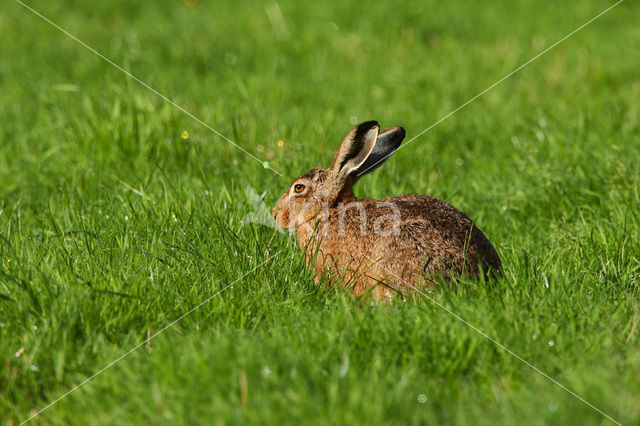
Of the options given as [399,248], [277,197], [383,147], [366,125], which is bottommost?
[277,197]

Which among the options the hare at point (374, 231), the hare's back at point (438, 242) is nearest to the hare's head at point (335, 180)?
the hare at point (374, 231)

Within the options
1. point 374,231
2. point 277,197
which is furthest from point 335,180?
point 374,231

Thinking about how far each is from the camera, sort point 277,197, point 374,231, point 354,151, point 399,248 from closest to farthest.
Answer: point 399,248
point 374,231
point 354,151
point 277,197

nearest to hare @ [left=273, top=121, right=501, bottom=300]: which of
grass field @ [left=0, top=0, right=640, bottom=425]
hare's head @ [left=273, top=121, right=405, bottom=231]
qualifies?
hare's head @ [left=273, top=121, right=405, bottom=231]

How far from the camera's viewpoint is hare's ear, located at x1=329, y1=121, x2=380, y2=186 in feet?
13.6

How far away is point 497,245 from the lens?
14.1 ft

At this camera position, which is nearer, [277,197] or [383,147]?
[383,147]

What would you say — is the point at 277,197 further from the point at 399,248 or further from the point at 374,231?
the point at 399,248

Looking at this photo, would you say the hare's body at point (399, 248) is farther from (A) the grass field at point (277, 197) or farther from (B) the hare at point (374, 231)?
(A) the grass field at point (277, 197)

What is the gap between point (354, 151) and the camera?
168 inches

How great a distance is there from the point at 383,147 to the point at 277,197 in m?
0.79

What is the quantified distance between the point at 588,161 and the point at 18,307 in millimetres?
3805

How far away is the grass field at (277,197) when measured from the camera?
2.76 m

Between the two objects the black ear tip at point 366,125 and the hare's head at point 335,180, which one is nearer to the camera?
the black ear tip at point 366,125
